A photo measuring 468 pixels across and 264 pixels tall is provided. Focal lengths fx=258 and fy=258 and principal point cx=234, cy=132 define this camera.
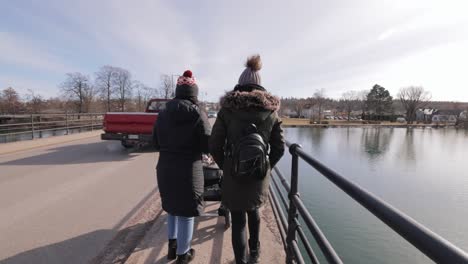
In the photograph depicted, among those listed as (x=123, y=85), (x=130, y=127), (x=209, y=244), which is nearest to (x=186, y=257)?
(x=209, y=244)

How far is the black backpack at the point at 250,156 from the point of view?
1.98 meters

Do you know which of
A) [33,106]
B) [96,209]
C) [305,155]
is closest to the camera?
[305,155]

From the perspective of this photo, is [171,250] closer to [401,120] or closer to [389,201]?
[389,201]

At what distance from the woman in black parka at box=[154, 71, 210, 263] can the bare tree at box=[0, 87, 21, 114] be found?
51.8 meters

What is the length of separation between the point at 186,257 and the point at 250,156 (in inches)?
53.8

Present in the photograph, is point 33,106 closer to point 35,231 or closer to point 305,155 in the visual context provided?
point 35,231

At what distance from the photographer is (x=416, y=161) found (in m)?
24.8

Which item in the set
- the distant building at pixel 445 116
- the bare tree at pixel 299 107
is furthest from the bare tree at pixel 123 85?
the distant building at pixel 445 116

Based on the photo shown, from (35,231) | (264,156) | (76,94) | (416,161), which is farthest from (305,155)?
(76,94)

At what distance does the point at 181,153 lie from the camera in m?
2.45

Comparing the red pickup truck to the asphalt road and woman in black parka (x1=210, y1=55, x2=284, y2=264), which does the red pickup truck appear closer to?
the asphalt road

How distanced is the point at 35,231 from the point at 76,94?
5259 centimetres

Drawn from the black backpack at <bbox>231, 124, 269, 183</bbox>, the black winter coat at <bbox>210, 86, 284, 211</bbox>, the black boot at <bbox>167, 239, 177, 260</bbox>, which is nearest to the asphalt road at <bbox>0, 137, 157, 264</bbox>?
the black boot at <bbox>167, 239, 177, 260</bbox>

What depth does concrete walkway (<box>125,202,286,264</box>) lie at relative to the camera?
2670mm
